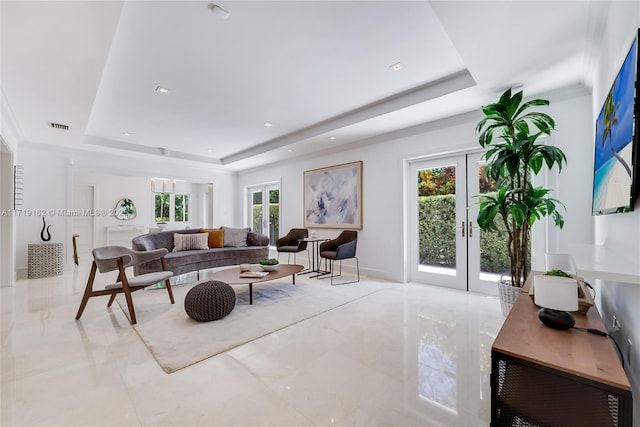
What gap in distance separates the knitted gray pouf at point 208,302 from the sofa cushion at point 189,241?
2.52 meters

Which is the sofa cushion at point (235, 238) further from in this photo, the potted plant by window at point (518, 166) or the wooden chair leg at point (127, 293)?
the potted plant by window at point (518, 166)

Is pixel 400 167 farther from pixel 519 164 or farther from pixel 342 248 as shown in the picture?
pixel 519 164

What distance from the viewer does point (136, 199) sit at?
8938 millimetres

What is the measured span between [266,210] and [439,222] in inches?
183

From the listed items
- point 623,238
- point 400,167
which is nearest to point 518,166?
point 623,238

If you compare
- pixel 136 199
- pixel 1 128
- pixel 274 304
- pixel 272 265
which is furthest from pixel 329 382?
pixel 136 199

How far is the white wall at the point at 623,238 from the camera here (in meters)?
1.25

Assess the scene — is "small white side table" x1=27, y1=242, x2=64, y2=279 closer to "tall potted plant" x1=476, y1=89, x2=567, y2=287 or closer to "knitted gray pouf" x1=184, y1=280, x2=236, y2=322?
"knitted gray pouf" x1=184, y1=280, x2=236, y2=322

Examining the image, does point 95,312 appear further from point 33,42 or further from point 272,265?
point 33,42

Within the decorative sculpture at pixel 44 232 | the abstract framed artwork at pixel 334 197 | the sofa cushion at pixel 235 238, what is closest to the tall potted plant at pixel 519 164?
the abstract framed artwork at pixel 334 197

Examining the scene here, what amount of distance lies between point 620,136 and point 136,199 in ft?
35.4

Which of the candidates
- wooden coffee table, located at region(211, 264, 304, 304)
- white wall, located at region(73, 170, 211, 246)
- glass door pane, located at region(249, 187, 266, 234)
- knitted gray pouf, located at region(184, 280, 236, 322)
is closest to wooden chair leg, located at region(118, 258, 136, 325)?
knitted gray pouf, located at region(184, 280, 236, 322)

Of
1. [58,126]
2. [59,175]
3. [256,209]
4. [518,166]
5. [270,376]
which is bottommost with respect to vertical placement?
[270,376]

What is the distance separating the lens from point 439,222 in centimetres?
423
